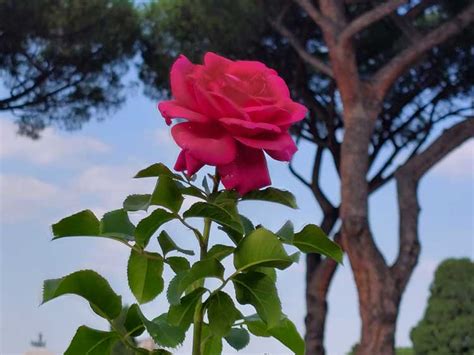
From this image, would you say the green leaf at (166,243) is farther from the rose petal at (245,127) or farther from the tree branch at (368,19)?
the tree branch at (368,19)

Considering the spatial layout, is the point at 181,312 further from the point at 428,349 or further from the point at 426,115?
the point at 426,115

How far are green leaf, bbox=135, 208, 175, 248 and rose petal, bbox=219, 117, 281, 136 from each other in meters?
0.14

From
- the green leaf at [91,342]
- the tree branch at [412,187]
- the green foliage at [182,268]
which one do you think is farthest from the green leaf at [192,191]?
the tree branch at [412,187]

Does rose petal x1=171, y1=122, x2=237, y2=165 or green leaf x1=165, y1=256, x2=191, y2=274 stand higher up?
rose petal x1=171, y1=122, x2=237, y2=165

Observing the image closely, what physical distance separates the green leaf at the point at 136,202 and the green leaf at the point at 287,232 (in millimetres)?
178

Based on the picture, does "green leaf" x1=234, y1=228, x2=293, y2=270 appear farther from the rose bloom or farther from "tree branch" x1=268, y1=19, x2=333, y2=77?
"tree branch" x1=268, y1=19, x2=333, y2=77

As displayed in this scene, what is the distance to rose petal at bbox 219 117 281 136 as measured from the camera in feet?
3.41

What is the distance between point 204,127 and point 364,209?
25.3 feet

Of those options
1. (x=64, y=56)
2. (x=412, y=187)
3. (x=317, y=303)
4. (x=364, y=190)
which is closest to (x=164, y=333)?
(x=364, y=190)

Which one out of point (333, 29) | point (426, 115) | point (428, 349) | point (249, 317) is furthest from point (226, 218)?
point (426, 115)

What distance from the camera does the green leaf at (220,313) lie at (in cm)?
109

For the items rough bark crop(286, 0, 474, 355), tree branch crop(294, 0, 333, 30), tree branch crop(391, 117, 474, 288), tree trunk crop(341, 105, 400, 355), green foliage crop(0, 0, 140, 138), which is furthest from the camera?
green foliage crop(0, 0, 140, 138)

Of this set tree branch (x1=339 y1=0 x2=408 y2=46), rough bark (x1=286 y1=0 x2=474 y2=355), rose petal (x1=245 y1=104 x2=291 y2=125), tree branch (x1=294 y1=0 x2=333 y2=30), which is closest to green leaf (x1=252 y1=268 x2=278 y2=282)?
rose petal (x1=245 y1=104 x2=291 y2=125)

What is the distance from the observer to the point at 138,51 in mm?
12961
